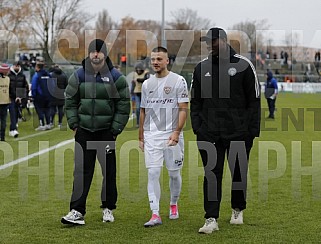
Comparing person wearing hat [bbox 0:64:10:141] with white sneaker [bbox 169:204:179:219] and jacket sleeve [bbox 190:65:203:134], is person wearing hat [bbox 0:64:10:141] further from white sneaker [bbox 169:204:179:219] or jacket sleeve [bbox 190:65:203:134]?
jacket sleeve [bbox 190:65:203:134]

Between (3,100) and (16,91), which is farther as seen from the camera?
(16,91)

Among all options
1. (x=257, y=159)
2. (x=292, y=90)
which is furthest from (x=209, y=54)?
(x=292, y=90)

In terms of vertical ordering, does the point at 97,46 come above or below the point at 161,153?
above

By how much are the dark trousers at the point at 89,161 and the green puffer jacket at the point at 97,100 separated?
116 millimetres

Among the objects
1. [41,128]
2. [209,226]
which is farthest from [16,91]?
[209,226]

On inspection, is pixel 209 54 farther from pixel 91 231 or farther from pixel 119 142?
pixel 119 142

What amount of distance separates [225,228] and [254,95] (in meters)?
1.55

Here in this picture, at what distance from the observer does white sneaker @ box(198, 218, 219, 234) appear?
7555 millimetres

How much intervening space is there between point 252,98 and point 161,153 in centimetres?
129

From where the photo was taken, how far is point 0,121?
1797 centimetres

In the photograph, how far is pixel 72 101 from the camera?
8.17 m

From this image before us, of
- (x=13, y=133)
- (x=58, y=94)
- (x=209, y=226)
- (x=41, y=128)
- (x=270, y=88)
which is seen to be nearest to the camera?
(x=209, y=226)

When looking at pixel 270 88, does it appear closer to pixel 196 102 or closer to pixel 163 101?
pixel 163 101

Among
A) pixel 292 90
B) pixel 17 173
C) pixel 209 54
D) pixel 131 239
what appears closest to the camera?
pixel 131 239
